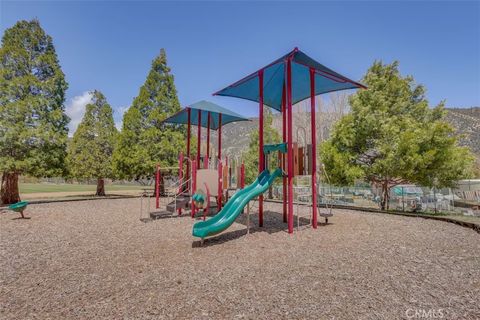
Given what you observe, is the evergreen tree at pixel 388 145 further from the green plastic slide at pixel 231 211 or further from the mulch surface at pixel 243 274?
the green plastic slide at pixel 231 211

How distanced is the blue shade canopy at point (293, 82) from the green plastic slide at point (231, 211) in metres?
3.46

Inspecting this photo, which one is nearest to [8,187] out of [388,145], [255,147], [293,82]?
[293,82]

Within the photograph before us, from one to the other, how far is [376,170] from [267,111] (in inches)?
597

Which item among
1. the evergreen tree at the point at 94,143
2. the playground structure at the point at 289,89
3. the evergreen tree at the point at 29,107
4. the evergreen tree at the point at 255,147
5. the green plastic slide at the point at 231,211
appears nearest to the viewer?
the green plastic slide at the point at 231,211

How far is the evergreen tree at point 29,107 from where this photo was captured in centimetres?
1495

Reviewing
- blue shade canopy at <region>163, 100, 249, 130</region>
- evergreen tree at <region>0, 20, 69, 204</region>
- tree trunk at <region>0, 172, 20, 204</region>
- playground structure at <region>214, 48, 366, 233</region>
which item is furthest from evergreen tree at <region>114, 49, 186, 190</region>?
playground structure at <region>214, 48, 366, 233</region>

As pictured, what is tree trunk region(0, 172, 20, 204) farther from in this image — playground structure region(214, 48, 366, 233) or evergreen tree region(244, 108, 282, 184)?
evergreen tree region(244, 108, 282, 184)

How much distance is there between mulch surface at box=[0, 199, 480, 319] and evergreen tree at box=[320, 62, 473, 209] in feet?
18.3

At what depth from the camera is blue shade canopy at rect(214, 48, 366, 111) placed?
A: 807 centimetres

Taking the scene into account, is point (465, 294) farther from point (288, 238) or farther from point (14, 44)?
point (14, 44)

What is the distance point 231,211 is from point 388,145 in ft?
34.1

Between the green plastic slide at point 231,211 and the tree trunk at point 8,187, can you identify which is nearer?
the green plastic slide at point 231,211

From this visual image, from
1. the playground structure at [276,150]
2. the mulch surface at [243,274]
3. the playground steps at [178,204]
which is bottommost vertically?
the mulch surface at [243,274]

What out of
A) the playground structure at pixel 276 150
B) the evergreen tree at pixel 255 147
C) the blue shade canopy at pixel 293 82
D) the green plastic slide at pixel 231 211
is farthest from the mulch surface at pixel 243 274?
the evergreen tree at pixel 255 147
